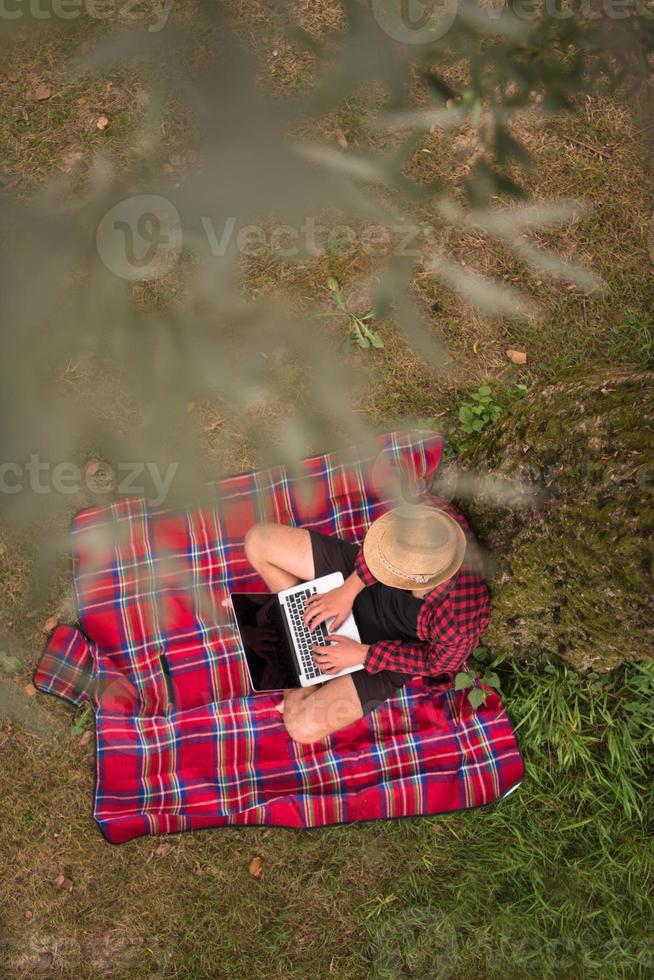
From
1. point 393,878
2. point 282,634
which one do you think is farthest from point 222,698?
point 393,878

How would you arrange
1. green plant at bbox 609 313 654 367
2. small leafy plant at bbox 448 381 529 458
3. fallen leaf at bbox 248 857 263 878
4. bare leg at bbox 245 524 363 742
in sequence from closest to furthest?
1. bare leg at bbox 245 524 363 742
2. fallen leaf at bbox 248 857 263 878
3. small leafy plant at bbox 448 381 529 458
4. green plant at bbox 609 313 654 367

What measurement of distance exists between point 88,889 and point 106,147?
169 inches

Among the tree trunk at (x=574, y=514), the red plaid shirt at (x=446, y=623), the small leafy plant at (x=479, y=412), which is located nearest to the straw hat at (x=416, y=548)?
the red plaid shirt at (x=446, y=623)

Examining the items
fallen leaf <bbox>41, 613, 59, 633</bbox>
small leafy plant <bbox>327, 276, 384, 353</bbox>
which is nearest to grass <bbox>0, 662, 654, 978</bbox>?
fallen leaf <bbox>41, 613, 59, 633</bbox>

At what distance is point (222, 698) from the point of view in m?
3.68

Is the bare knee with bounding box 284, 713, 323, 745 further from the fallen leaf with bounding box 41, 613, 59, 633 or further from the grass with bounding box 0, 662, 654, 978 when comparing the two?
the fallen leaf with bounding box 41, 613, 59, 633

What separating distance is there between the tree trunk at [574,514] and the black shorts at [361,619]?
58 centimetres

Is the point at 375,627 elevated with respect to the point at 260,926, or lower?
elevated

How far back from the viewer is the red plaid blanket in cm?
353

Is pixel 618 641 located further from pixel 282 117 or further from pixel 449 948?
pixel 282 117

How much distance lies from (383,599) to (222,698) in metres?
1.10

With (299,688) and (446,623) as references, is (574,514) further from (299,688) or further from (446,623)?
(299,688)

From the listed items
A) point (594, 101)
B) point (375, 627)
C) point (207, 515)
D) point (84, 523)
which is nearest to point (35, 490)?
point (84, 523)

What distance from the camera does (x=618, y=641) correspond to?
2639 millimetres
